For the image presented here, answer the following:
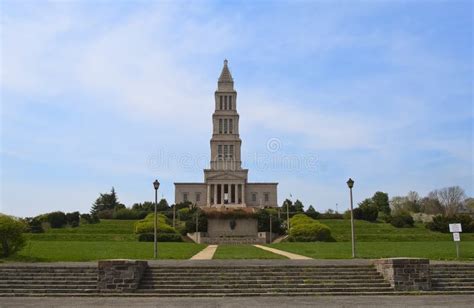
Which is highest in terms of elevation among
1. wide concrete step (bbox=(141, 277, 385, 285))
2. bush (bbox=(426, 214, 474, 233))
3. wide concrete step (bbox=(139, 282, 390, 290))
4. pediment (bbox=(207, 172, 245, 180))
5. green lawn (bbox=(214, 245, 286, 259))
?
pediment (bbox=(207, 172, 245, 180))

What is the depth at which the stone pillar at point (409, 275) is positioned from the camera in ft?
57.1

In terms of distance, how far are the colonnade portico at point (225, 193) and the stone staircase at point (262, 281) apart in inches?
3463

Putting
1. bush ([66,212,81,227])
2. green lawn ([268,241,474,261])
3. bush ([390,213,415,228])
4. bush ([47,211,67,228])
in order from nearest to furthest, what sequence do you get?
green lawn ([268,241,474,261])
bush ([47,211,67,228])
bush ([66,212,81,227])
bush ([390,213,415,228])

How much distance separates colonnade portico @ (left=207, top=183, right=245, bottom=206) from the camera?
107188mm

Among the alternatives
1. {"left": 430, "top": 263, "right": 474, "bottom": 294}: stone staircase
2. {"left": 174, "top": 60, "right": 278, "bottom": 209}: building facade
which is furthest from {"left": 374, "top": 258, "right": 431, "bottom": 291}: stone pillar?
{"left": 174, "top": 60, "right": 278, "bottom": 209}: building facade

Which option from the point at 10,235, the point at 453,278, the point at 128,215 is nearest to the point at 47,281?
the point at 10,235

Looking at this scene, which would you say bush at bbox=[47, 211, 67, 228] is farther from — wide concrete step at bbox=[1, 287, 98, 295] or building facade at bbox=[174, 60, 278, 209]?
wide concrete step at bbox=[1, 287, 98, 295]

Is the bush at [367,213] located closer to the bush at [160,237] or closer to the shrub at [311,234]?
the shrub at [311,234]

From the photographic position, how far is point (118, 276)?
17.3 metres

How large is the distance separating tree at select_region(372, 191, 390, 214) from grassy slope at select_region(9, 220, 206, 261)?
210ft

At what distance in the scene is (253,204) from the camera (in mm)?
109875

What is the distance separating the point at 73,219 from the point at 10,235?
4259cm

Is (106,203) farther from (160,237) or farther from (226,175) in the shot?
(160,237)

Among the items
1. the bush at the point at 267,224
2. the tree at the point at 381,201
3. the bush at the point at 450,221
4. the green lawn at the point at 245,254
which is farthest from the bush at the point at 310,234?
the tree at the point at 381,201
